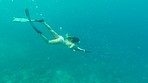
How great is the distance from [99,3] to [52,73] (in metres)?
22.1

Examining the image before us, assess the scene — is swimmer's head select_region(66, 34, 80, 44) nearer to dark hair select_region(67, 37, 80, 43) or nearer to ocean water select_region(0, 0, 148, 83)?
dark hair select_region(67, 37, 80, 43)

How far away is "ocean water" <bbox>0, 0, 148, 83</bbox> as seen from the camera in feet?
81.0

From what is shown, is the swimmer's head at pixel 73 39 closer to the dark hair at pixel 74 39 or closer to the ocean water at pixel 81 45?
the dark hair at pixel 74 39

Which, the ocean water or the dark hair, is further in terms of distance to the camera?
the ocean water

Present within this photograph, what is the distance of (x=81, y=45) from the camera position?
29703 mm

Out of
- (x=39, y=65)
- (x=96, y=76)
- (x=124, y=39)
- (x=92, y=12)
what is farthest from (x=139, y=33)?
(x=39, y=65)

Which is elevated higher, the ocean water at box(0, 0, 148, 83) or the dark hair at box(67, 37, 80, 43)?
the ocean water at box(0, 0, 148, 83)

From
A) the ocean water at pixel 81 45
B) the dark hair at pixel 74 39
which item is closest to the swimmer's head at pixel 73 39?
the dark hair at pixel 74 39

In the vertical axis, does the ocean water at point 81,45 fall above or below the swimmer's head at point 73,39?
above

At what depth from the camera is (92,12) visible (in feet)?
130

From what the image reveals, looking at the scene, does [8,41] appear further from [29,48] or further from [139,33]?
[139,33]

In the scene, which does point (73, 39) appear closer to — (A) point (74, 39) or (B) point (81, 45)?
(A) point (74, 39)

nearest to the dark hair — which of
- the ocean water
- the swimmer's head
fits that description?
the swimmer's head

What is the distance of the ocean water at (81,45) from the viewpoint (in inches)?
972
